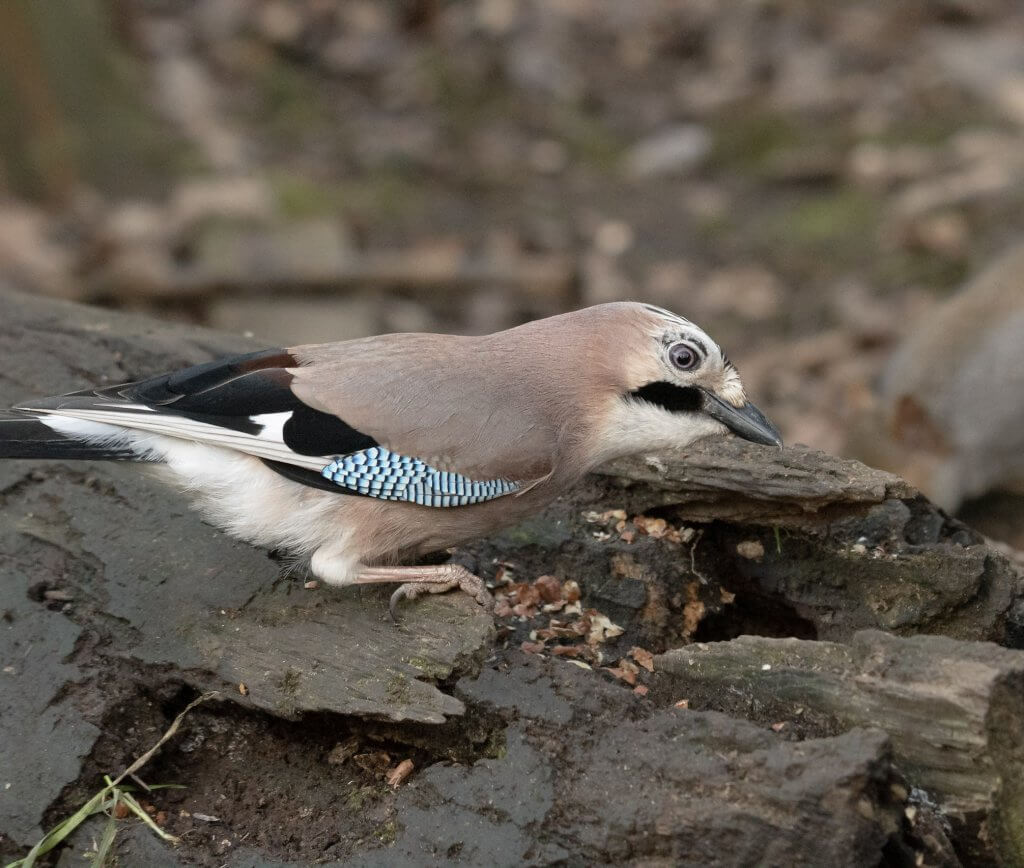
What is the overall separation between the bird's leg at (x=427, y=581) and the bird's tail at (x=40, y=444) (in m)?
0.97

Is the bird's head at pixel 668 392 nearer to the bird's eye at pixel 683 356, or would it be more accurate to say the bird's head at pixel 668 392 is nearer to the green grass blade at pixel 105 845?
the bird's eye at pixel 683 356

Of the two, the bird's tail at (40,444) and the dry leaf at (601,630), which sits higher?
the bird's tail at (40,444)

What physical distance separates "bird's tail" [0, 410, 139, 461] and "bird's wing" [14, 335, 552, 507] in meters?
0.06

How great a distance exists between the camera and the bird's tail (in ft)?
13.2

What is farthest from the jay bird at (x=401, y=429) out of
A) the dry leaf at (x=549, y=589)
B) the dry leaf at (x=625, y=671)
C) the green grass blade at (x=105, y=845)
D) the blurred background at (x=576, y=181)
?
the blurred background at (x=576, y=181)

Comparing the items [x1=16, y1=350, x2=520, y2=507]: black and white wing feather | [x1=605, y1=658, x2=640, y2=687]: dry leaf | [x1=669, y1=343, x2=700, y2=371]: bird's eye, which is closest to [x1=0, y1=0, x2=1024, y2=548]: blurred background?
[x1=669, y1=343, x2=700, y2=371]: bird's eye

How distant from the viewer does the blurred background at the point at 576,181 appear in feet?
28.2

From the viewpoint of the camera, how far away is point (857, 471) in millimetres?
4066

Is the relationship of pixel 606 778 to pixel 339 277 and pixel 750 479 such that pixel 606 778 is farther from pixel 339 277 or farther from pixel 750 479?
pixel 339 277

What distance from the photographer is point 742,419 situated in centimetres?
408

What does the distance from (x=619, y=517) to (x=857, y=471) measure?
2.84 ft

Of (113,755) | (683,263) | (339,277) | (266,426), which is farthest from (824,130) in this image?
(113,755)

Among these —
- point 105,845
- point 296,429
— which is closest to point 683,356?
point 296,429

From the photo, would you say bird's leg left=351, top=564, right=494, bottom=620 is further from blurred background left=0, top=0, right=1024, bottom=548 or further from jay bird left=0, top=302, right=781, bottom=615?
blurred background left=0, top=0, right=1024, bottom=548
